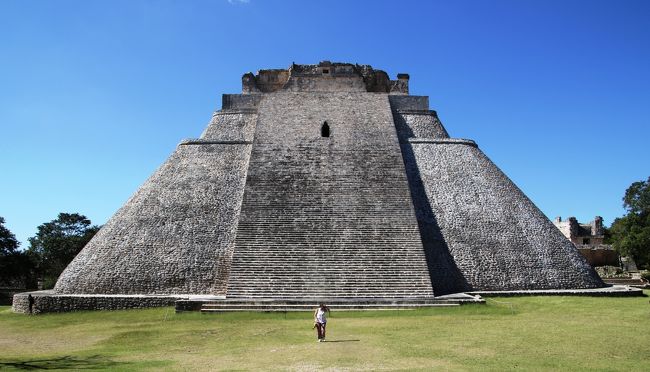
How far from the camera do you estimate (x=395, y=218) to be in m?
14.8

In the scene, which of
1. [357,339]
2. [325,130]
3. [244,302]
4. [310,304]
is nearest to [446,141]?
[325,130]

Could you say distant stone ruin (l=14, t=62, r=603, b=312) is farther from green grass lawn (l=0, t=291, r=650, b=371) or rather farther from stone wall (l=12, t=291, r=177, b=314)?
green grass lawn (l=0, t=291, r=650, b=371)

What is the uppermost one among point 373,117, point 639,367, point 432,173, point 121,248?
point 373,117

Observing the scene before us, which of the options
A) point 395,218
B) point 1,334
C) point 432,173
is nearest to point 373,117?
point 432,173

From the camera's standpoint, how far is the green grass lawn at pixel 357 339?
6953 millimetres

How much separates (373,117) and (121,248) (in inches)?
395

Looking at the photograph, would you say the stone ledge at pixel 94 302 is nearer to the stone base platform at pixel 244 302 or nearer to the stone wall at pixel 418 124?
the stone base platform at pixel 244 302

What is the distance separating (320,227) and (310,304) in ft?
9.53

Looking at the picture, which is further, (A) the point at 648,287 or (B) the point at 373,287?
(A) the point at 648,287

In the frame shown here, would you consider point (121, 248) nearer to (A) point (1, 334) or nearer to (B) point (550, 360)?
(A) point (1, 334)

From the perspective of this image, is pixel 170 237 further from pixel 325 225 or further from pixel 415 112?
pixel 415 112

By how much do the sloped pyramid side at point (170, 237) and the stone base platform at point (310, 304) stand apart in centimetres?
132

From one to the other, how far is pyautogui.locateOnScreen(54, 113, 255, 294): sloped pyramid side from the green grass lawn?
116cm

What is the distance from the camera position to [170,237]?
14594mm
